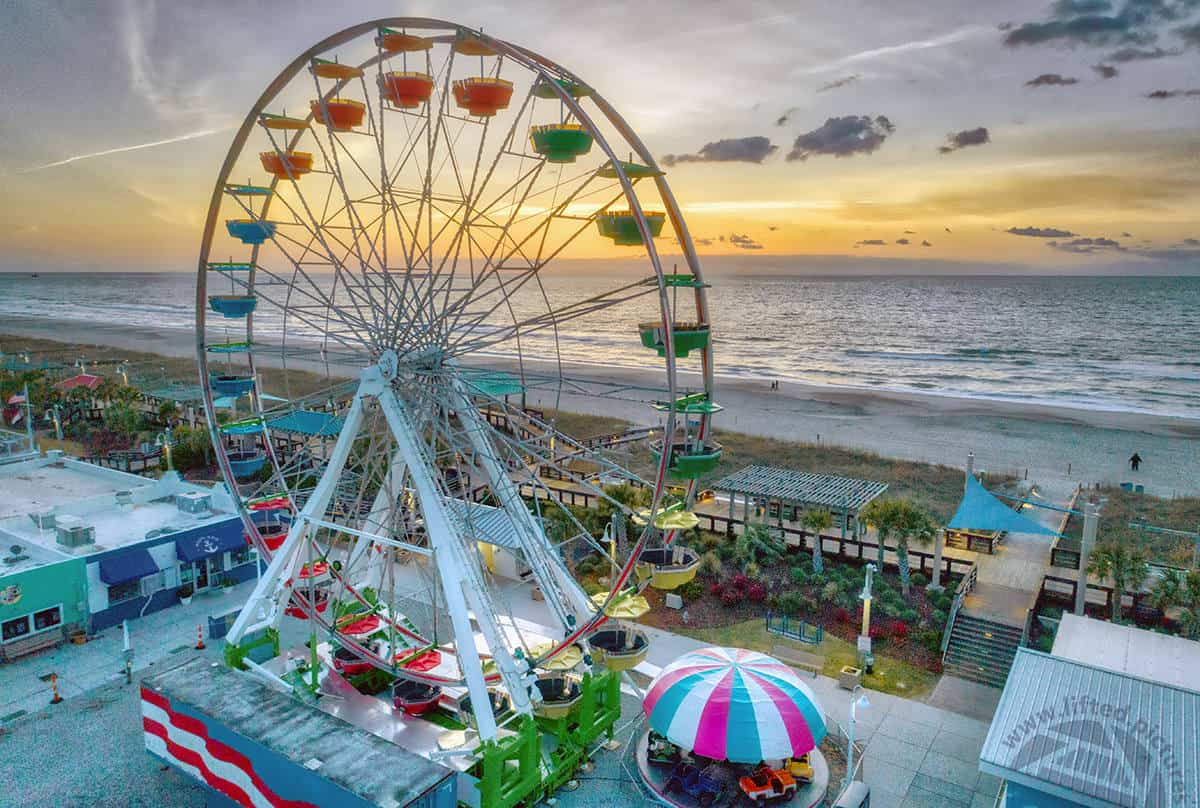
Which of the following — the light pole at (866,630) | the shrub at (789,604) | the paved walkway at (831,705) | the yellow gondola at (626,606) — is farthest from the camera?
the shrub at (789,604)

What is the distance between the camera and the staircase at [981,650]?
59.5ft

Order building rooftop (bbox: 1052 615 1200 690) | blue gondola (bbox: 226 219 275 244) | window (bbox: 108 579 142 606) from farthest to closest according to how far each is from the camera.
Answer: window (bbox: 108 579 142 606) → blue gondola (bbox: 226 219 275 244) → building rooftop (bbox: 1052 615 1200 690)

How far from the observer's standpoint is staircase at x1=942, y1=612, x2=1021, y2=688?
18125 millimetres

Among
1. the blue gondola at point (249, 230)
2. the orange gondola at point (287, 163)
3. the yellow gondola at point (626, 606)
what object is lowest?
the yellow gondola at point (626, 606)

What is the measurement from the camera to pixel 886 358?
85812 millimetres

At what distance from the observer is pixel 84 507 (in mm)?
23672

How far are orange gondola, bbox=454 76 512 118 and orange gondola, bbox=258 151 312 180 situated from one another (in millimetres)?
3695

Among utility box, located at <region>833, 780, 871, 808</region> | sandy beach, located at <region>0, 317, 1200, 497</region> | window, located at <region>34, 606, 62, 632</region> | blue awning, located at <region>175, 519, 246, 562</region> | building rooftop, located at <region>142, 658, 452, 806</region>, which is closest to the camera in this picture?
building rooftop, located at <region>142, 658, 452, 806</region>

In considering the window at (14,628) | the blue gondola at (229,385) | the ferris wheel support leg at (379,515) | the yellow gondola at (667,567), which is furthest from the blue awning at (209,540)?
the yellow gondola at (667,567)

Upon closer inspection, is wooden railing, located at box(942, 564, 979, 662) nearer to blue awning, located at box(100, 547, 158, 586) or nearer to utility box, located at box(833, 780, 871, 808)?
utility box, located at box(833, 780, 871, 808)

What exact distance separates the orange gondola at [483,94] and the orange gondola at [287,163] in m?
3.70

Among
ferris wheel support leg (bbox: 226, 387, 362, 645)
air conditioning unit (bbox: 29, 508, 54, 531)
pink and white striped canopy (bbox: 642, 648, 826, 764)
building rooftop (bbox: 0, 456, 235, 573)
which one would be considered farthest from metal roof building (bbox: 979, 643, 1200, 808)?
air conditioning unit (bbox: 29, 508, 54, 531)

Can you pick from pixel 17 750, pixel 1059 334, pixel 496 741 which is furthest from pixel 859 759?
pixel 1059 334

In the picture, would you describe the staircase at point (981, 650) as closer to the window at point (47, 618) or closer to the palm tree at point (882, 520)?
the palm tree at point (882, 520)
